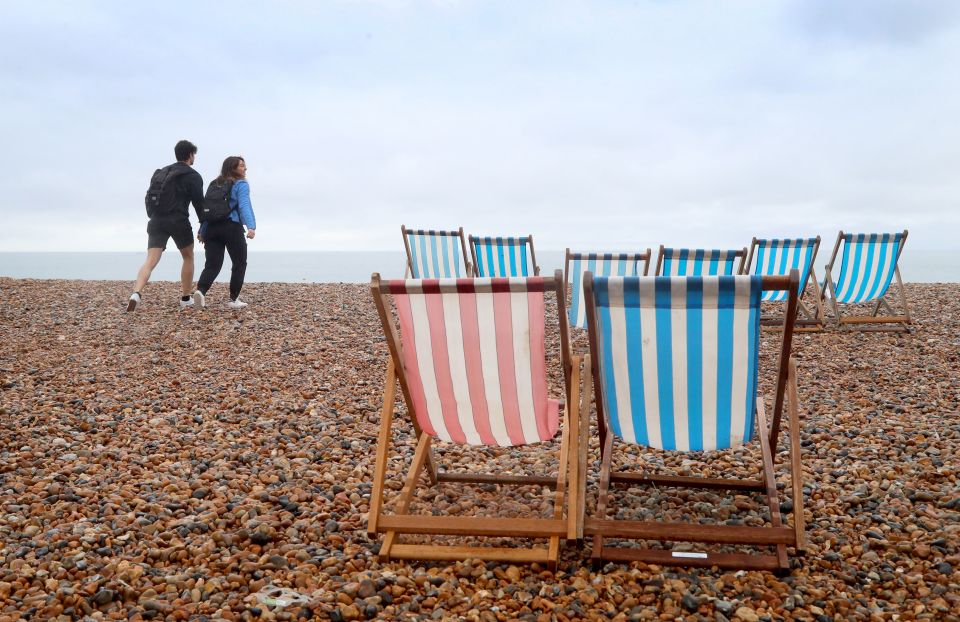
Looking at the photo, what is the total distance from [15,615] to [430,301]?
5.12ft

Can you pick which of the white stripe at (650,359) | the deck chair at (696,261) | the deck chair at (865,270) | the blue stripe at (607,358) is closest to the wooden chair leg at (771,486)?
the white stripe at (650,359)

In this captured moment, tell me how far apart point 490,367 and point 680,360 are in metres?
0.66

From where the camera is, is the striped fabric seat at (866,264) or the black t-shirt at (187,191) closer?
the striped fabric seat at (866,264)

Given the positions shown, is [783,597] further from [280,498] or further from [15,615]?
[15,615]

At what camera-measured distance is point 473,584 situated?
89.6 inches

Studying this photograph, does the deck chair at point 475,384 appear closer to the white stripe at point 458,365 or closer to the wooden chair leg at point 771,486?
the white stripe at point 458,365

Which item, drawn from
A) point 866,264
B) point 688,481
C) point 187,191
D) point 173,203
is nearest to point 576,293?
point 866,264

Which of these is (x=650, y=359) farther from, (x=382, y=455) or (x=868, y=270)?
(x=868, y=270)

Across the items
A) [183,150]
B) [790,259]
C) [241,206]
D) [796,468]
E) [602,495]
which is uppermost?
[183,150]

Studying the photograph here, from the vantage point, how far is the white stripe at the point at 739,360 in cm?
231

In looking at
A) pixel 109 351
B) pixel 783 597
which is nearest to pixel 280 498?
pixel 783 597

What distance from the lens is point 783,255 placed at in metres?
7.01

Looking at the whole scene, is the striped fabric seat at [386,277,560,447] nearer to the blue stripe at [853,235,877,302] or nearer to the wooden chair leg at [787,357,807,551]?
the wooden chair leg at [787,357,807,551]

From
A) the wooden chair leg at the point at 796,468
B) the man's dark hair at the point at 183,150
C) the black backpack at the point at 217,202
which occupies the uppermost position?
the man's dark hair at the point at 183,150
